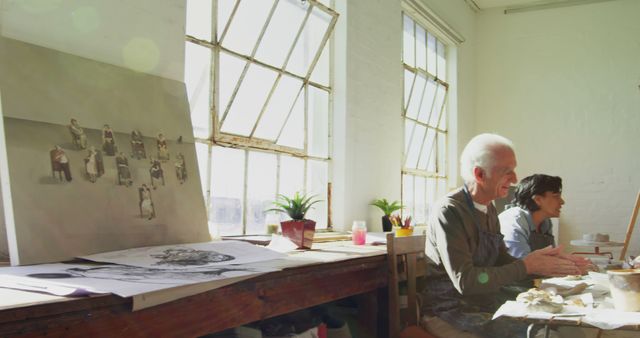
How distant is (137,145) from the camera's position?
6.67 ft

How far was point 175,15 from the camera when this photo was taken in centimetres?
244

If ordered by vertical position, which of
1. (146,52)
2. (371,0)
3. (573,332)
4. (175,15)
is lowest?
(573,332)

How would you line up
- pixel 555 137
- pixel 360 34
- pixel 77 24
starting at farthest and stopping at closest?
pixel 555 137 < pixel 360 34 < pixel 77 24

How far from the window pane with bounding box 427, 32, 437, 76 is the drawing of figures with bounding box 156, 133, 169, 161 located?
3946 millimetres

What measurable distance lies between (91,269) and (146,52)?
42.3 inches

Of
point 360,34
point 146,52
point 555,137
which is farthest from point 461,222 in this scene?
point 555,137

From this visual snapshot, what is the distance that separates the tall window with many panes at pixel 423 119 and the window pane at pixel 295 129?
155 centimetres

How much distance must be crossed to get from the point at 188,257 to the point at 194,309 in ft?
1.19

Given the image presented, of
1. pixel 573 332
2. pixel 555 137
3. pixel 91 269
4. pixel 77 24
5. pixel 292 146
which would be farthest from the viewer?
pixel 555 137

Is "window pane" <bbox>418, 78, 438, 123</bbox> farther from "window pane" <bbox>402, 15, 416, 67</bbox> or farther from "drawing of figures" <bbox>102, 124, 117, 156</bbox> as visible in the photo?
"drawing of figures" <bbox>102, 124, 117, 156</bbox>

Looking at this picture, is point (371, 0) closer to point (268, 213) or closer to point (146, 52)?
point (268, 213)

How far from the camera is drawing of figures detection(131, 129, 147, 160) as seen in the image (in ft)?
6.61

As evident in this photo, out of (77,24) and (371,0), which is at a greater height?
(371,0)

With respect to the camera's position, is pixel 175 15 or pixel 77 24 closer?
pixel 77 24
